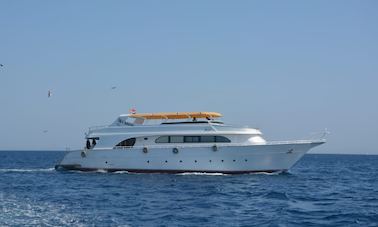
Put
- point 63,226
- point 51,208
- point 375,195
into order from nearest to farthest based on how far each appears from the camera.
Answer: point 63,226 → point 51,208 → point 375,195

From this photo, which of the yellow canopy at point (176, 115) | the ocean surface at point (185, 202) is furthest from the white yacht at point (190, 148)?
the ocean surface at point (185, 202)

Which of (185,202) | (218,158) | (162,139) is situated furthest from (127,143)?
(185,202)

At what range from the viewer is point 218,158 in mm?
33844

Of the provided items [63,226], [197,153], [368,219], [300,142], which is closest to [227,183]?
[197,153]

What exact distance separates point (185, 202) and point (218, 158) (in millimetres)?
13459

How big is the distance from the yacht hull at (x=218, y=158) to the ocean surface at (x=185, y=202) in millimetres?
2484

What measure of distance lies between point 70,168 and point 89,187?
1260 cm

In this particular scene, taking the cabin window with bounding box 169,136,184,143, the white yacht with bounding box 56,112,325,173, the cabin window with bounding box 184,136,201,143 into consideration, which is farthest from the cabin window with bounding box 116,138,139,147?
the cabin window with bounding box 184,136,201,143

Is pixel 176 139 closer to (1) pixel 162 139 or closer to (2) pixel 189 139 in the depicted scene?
(2) pixel 189 139

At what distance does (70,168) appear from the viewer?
3866 cm

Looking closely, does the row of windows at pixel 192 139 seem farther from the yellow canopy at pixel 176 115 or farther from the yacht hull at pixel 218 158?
the yellow canopy at pixel 176 115

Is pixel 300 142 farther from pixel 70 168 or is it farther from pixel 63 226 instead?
pixel 63 226

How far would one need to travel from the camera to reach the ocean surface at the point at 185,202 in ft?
54.5

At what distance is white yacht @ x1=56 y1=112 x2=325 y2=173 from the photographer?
33.9 metres
